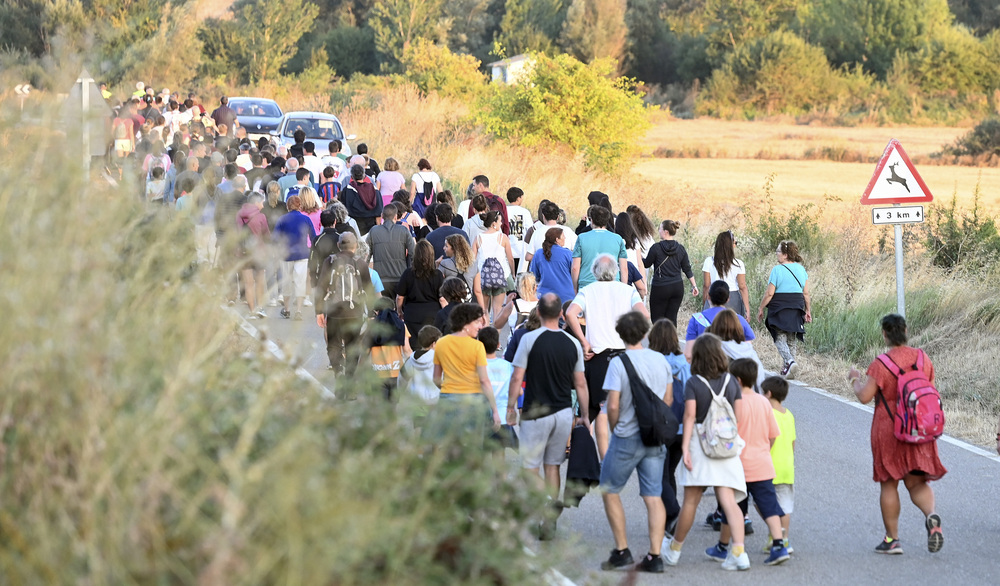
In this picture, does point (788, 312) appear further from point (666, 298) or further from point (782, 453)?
point (782, 453)

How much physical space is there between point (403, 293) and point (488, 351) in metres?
2.71

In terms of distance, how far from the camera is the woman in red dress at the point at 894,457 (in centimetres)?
778

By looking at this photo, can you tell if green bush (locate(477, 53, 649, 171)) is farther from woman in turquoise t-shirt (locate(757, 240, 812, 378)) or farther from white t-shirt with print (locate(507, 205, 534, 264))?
woman in turquoise t-shirt (locate(757, 240, 812, 378))

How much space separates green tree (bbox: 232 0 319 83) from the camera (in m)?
57.4

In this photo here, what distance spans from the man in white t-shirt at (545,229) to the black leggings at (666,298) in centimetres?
102

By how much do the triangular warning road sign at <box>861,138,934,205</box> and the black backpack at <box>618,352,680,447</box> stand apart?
6.48 metres

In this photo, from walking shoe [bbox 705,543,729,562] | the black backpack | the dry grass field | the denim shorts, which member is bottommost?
the dry grass field

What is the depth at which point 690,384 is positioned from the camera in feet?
24.5

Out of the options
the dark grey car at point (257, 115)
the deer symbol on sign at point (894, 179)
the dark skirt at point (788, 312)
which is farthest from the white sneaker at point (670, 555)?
the dark grey car at point (257, 115)

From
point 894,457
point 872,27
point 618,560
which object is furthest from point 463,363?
point 872,27

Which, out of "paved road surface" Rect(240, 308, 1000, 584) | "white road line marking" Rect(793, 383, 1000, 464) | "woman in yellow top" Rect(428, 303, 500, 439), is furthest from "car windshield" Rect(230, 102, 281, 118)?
"woman in yellow top" Rect(428, 303, 500, 439)

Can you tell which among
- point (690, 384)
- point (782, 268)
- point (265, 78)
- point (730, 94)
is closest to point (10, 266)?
point (690, 384)

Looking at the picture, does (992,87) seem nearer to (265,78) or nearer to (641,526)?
(265,78)

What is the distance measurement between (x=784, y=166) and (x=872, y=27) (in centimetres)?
→ 3411
